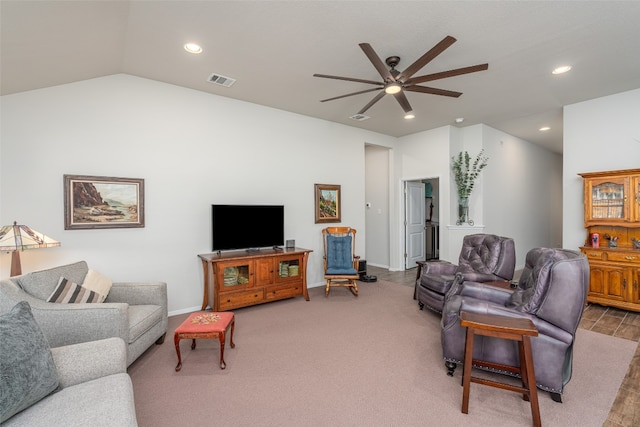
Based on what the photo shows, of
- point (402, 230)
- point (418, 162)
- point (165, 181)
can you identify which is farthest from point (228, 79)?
point (402, 230)

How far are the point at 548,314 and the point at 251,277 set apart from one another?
3208 millimetres

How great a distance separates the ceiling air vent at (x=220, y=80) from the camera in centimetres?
369

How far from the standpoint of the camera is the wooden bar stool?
1.89 metres

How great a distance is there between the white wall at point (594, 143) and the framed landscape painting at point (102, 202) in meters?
6.29

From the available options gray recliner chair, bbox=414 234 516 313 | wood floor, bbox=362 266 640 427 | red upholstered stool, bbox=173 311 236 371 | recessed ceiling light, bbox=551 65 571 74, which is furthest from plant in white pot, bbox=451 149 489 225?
red upholstered stool, bbox=173 311 236 371

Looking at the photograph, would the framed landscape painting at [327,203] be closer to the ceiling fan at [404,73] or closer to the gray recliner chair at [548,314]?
the ceiling fan at [404,73]

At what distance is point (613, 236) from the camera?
14.2ft

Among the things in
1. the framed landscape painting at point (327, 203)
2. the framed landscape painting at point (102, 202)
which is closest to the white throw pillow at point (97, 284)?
the framed landscape painting at point (102, 202)

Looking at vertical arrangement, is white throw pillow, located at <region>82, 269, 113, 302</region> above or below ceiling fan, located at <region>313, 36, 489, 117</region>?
below

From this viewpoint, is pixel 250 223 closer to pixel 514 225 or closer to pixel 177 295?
pixel 177 295

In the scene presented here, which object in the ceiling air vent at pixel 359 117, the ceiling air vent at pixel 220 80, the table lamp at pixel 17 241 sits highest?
the ceiling air vent at pixel 220 80

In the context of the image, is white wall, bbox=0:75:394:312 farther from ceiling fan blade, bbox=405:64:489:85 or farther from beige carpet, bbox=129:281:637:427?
ceiling fan blade, bbox=405:64:489:85

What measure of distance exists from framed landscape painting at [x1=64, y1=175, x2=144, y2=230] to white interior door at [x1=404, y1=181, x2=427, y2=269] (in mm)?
5130

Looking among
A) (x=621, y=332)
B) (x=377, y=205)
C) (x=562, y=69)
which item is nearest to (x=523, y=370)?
(x=621, y=332)
